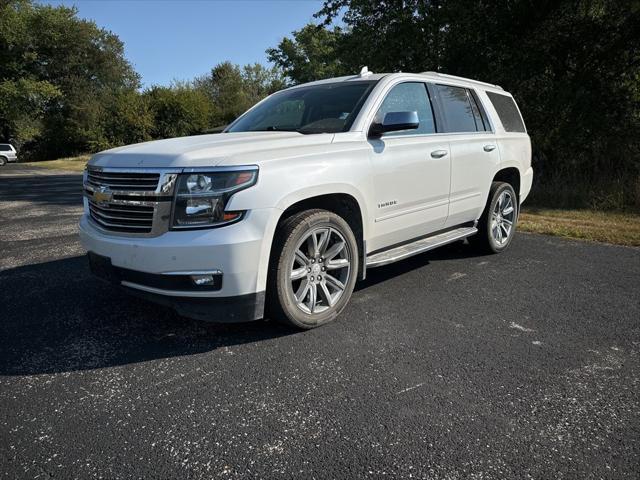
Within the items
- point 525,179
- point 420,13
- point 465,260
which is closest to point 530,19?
point 420,13

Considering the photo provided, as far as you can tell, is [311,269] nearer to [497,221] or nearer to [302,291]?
[302,291]

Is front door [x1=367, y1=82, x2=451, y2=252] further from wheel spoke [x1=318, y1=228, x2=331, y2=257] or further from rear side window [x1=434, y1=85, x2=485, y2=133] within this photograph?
wheel spoke [x1=318, y1=228, x2=331, y2=257]

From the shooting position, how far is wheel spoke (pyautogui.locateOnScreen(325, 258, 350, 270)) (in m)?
3.65

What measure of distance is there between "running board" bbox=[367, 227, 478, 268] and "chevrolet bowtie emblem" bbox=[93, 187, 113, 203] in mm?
2042

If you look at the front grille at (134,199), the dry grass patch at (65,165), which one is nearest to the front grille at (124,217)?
the front grille at (134,199)

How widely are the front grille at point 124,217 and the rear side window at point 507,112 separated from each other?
4417 mm

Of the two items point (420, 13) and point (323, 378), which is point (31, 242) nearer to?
point (323, 378)

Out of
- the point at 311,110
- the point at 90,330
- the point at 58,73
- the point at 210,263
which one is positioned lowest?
the point at 90,330

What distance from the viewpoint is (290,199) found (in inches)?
128

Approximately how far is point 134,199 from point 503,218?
451 cm

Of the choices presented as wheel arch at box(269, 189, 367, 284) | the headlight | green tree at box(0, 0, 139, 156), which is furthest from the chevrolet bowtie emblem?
green tree at box(0, 0, 139, 156)

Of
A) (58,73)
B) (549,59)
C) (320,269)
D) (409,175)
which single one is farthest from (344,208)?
(58,73)

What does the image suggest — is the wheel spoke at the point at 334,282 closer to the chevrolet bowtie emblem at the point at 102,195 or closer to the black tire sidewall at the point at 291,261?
the black tire sidewall at the point at 291,261

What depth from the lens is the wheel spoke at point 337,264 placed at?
3.65m
